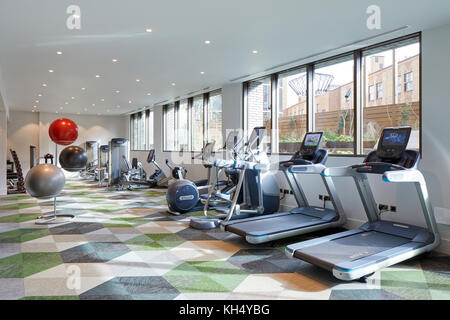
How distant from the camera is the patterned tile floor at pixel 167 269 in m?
2.83

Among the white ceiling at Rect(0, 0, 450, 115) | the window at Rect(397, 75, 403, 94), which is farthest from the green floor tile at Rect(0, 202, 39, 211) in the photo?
the window at Rect(397, 75, 403, 94)

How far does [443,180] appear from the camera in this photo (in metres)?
4.18

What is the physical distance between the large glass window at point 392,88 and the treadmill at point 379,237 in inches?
39.9

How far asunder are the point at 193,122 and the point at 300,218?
A: 21.1ft

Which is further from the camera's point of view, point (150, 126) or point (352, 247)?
point (150, 126)

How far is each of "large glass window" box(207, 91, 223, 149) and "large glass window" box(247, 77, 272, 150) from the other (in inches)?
56.4

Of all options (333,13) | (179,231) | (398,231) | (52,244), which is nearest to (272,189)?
(179,231)

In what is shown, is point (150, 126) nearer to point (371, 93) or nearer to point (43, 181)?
point (43, 181)

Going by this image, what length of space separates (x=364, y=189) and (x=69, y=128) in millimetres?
4574

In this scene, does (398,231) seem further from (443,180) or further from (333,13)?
(333,13)

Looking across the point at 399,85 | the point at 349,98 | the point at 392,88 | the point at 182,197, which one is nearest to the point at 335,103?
A: the point at 349,98

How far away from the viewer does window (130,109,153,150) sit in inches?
542

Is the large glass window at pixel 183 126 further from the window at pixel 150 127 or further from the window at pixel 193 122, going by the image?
the window at pixel 150 127

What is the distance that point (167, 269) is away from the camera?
3361 mm
